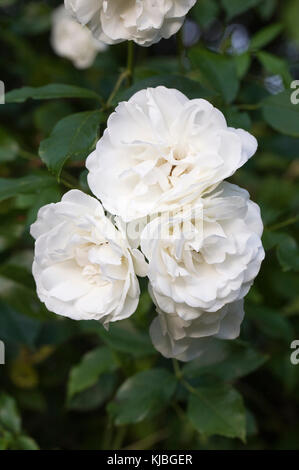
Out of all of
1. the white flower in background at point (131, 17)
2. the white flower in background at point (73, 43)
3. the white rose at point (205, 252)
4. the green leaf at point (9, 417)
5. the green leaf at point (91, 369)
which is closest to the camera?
the white rose at point (205, 252)

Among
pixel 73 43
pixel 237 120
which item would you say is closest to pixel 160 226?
pixel 237 120

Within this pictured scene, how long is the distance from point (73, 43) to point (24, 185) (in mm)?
952

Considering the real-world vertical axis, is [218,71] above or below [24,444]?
above

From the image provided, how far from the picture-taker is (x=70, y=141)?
0.85m

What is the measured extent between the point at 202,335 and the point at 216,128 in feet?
0.88

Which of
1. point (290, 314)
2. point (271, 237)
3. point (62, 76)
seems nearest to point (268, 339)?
point (290, 314)

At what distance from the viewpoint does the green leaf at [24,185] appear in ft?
3.16

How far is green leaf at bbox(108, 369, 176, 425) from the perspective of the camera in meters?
1.11

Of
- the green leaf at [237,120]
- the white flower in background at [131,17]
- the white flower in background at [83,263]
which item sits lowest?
the white flower in background at [83,263]

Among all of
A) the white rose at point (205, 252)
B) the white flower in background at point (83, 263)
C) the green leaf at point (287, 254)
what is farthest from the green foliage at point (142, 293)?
the white rose at point (205, 252)

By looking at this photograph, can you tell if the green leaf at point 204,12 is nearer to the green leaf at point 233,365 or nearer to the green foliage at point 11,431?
the green leaf at point 233,365

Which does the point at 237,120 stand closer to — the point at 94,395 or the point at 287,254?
the point at 287,254

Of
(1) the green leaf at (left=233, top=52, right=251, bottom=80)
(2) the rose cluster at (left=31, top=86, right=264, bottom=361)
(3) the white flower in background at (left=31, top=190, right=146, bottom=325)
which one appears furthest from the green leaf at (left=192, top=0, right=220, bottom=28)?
(3) the white flower in background at (left=31, top=190, right=146, bottom=325)

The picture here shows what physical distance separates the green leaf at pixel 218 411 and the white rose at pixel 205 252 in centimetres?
42
